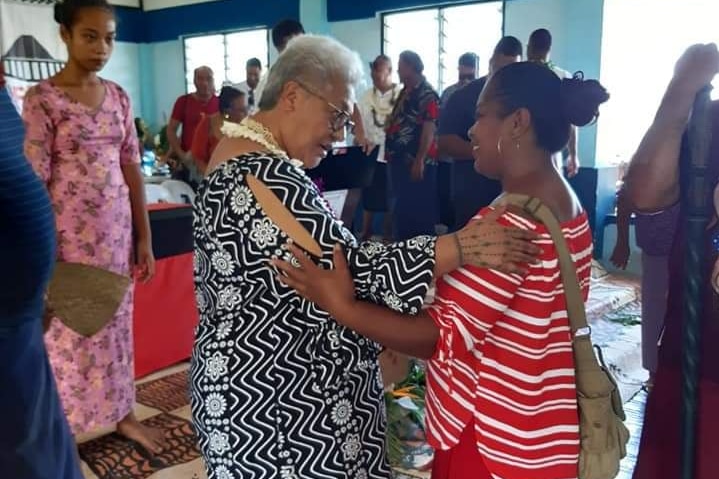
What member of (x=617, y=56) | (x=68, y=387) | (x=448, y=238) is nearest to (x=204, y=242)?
(x=448, y=238)

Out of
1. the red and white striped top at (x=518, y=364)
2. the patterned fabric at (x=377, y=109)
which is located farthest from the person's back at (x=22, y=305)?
the patterned fabric at (x=377, y=109)

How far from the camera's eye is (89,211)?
2.27 meters

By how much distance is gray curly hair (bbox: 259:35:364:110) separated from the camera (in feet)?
4.03

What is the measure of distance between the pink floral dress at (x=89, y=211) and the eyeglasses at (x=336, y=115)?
4.11 feet

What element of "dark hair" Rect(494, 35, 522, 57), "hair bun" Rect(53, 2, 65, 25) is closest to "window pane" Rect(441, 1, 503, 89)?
"dark hair" Rect(494, 35, 522, 57)

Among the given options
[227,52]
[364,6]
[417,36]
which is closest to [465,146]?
[417,36]

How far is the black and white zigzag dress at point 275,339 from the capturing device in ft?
3.76

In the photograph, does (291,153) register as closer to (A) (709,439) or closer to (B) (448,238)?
(B) (448,238)

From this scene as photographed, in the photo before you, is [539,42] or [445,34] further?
[445,34]

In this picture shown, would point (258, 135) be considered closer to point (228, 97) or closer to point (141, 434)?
point (141, 434)

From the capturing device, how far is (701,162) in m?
1.10

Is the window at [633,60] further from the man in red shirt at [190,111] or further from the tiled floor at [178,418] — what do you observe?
the man in red shirt at [190,111]

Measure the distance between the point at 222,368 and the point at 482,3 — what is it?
20.9ft

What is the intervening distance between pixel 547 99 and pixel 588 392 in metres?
0.54
